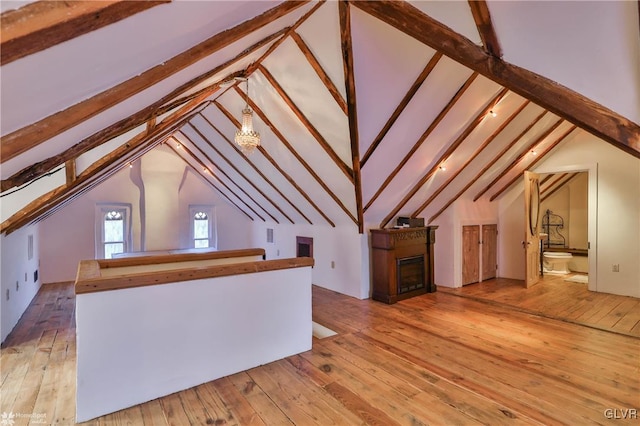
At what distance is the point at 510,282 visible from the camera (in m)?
6.42

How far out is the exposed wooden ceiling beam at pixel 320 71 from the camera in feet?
9.81

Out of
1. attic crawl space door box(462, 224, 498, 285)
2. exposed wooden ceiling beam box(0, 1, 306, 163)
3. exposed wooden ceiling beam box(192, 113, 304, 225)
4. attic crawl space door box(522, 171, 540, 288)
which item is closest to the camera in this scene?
exposed wooden ceiling beam box(0, 1, 306, 163)

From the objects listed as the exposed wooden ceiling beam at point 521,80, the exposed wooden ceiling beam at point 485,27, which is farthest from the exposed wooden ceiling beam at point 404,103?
the exposed wooden ceiling beam at point 485,27

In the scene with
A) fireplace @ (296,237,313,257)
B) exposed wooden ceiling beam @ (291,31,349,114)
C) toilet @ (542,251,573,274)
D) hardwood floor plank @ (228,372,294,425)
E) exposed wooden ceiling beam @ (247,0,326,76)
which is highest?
exposed wooden ceiling beam @ (247,0,326,76)

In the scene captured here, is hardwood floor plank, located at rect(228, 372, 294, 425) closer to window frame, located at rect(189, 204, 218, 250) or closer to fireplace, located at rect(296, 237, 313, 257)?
fireplace, located at rect(296, 237, 313, 257)

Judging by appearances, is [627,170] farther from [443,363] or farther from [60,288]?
[60,288]

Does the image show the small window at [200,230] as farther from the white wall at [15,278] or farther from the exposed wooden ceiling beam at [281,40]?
the exposed wooden ceiling beam at [281,40]

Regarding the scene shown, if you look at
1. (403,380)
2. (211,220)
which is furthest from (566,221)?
(211,220)

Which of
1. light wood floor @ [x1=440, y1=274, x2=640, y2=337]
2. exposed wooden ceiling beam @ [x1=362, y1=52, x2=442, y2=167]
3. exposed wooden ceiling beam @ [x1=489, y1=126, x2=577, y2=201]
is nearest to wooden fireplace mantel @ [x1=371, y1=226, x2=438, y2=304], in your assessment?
light wood floor @ [x1=440, y1=274, x2=640, y2=337]

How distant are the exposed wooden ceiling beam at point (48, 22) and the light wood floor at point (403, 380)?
7.91 ft

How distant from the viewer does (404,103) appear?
3.30m

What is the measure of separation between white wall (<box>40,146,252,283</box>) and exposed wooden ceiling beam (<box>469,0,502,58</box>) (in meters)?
7.62

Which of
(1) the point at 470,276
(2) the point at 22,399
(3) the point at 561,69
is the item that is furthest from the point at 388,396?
(1) the point at 470,276

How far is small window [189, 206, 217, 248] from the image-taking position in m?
8.73
